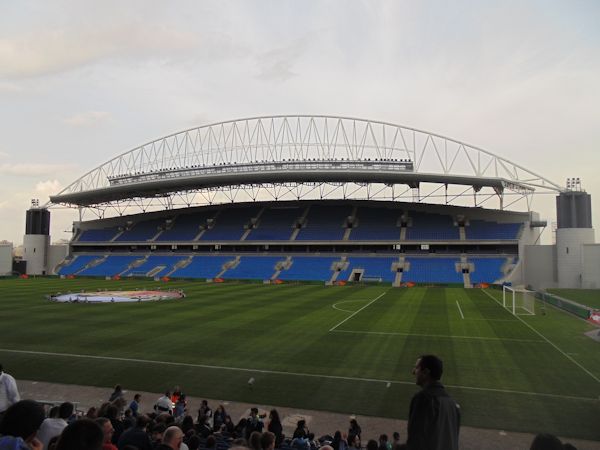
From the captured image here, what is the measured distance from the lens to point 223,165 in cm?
6456

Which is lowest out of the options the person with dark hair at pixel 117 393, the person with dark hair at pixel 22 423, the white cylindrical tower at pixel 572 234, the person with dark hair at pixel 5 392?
the person with dark hair at pixel 117 393

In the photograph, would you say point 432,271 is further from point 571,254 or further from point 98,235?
point 98,235

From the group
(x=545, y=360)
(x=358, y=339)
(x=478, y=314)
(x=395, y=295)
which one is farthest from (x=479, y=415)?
(x=395, y=295)

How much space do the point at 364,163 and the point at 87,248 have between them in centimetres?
5650

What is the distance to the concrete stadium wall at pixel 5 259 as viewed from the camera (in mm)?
73688

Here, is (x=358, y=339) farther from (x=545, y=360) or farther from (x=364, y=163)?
(x=364, y=163)

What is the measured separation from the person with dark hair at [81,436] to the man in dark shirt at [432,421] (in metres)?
2.48

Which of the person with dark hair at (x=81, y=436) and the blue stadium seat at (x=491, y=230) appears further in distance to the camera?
the blue stadium seat at (x=491, y=230)

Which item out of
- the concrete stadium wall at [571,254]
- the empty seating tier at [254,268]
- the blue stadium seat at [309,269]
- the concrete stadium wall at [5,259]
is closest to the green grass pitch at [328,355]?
the concrete stadium wall at [571,254]

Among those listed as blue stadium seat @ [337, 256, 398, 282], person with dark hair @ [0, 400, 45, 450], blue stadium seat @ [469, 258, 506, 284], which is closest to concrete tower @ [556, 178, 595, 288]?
blue stadium seat @ [469, 258, 506, 284]

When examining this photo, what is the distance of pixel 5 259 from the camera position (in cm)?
7412

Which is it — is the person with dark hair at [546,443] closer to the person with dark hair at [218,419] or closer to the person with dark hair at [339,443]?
the person with dark hair at [339,443]

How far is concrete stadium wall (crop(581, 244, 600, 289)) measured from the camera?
171 feet

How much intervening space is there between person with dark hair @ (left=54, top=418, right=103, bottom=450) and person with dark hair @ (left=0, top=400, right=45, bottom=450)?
106 cm
